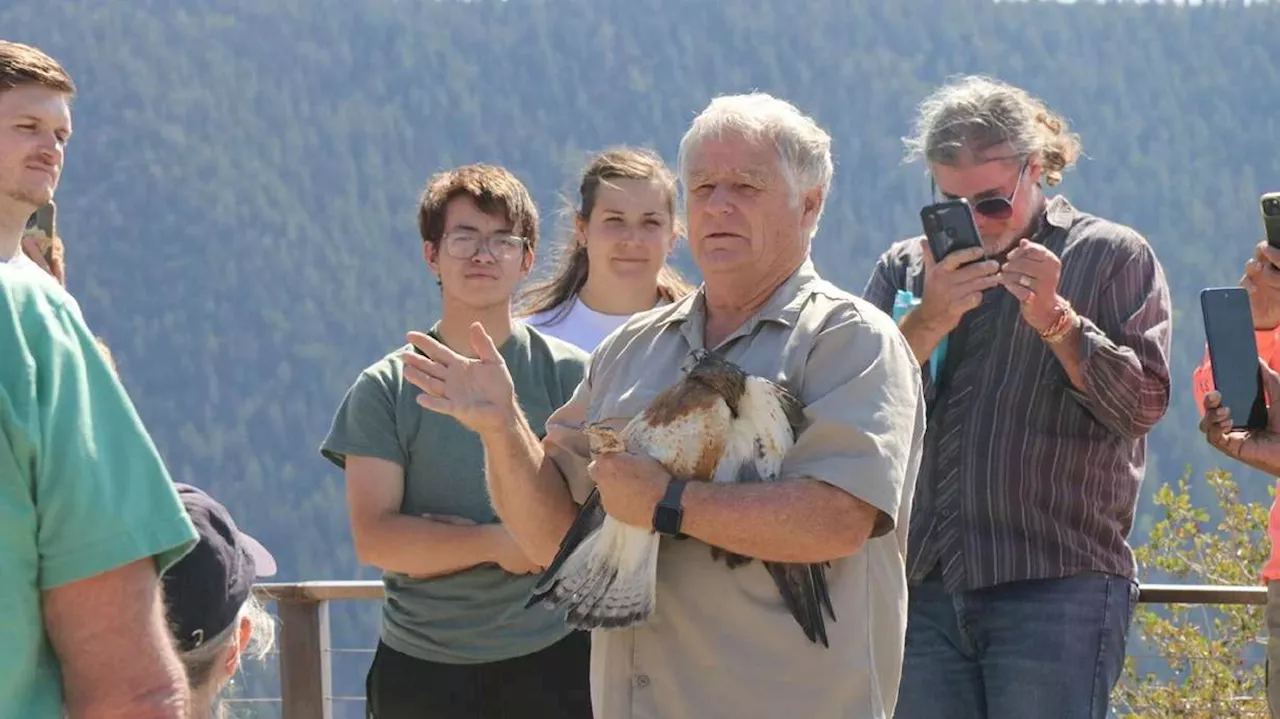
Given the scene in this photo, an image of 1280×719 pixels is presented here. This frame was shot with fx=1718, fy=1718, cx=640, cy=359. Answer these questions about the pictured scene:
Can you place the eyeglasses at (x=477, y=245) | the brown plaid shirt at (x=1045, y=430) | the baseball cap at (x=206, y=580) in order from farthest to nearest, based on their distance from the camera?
the eyeglasses at (x=477, y=245)
the brown plaid shirt at (x=1045, y=430)
the baseball cap at (x=206, y=580)

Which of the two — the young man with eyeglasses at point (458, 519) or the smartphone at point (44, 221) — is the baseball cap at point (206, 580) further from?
the smartphone at point (44, 221)

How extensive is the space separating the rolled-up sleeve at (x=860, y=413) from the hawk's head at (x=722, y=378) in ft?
0.35

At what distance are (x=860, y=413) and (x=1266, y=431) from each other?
1360 millimetres

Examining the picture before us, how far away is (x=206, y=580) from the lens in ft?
6.61

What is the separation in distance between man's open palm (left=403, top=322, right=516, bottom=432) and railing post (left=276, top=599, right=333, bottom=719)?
2.43 metres

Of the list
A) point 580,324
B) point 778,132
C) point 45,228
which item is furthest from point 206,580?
point 580,324

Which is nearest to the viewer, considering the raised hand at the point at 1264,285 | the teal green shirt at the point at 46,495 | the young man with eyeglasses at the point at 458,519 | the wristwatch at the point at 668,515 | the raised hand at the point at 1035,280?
the teal green shirt at the point at 46,495

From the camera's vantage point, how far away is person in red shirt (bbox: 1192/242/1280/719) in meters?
3.40

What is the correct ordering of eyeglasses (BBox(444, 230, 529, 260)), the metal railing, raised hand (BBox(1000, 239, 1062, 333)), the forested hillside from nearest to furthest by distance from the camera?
raised hand (BBox(1000, 239, 1062, 333)), eyeglasses (BBox(444, 230, 529, 260)), the metal railing, the forested hillside

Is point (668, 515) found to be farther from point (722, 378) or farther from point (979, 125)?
point (979, 125)

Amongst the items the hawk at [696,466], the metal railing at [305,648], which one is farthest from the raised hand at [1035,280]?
the metal railing at [305,648]

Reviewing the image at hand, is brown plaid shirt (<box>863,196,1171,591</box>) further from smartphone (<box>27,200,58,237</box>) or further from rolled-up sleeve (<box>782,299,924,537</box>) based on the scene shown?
smartphone (<box>27,200,58,237</box>)

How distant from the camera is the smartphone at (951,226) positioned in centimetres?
332

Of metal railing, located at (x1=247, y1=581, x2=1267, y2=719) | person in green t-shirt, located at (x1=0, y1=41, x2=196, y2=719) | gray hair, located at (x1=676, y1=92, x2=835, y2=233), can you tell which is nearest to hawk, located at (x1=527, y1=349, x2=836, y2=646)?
gray hair, located at (x1=676, y1=92, x2=835, y2=233)
